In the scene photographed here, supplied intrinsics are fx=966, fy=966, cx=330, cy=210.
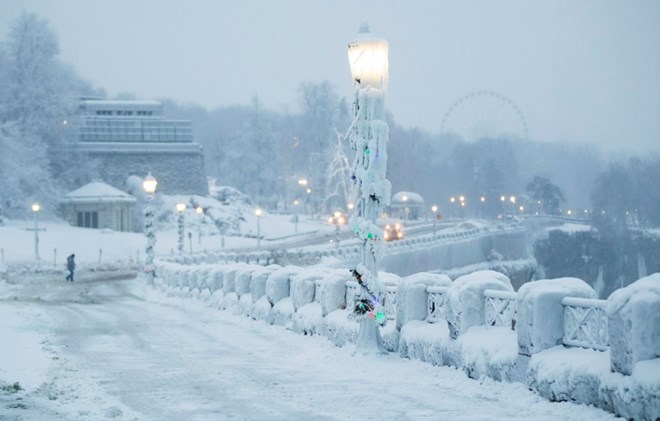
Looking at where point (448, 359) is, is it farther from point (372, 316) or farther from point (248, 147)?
point (248, 147)

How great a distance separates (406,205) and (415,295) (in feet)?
357

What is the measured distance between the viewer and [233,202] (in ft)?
353

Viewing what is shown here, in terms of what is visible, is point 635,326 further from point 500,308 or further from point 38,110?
point 38,110

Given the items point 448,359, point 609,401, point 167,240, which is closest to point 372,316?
point 448,359

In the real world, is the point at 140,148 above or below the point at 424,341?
above

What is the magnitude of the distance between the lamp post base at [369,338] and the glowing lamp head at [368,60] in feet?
13.3

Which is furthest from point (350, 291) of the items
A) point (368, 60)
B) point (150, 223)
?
point (150, 223)

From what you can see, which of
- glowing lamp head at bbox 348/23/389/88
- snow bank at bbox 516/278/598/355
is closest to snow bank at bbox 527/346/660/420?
snow bank at bbox 516/278/598/355

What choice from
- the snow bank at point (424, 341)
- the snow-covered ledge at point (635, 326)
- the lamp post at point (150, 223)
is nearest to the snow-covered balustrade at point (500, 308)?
the snow bank at point (424, 341)

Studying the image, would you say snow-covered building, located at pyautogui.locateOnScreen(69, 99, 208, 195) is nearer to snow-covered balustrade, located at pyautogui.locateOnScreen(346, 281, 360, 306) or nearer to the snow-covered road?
the snow-covered road

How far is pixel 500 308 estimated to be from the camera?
42.0 feet

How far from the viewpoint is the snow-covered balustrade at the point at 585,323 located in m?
10.7

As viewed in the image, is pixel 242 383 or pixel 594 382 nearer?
pixel 594 382

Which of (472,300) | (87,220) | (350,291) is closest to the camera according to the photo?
(472,300)
